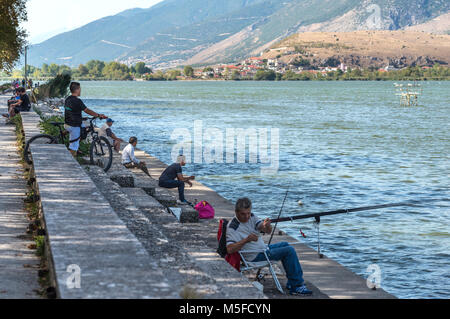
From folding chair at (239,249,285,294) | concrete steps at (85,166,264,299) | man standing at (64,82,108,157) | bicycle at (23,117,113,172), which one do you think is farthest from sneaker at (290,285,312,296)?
bicycle at (23,117,113,172)

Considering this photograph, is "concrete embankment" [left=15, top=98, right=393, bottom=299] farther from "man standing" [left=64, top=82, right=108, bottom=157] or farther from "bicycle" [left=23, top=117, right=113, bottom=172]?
"bicycle" [left=23, top=117, right=113, bottom=172]

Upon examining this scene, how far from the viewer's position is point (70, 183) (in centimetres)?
948

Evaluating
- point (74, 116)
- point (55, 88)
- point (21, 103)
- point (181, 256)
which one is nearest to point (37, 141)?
point (74, 116)

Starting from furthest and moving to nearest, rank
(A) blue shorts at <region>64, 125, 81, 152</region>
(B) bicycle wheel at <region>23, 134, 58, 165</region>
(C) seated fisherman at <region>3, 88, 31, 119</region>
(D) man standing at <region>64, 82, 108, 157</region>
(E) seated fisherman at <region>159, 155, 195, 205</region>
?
1. (C) seated fisherman at <region>3, 88, 31, 119</region>
2. (E) seated fisherman at <region>159, 155, 195, 205</region>
3. (B) bicycle wheel at <region>23, 134, 58, 165</region>
4. (A) blue shorts at <region>64, 125, 81, 152</region>
5. (D) man standing at <region>64, 82, 108, 157</region>

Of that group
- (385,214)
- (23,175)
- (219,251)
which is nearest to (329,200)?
Answer: (385,214)

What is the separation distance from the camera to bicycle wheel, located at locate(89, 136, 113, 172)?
14.9 metres

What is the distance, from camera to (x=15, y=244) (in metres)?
8.34

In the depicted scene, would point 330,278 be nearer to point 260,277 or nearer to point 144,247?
point 260,277

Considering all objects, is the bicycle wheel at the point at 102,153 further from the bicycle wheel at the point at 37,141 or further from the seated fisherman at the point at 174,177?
the seated fisherman at the point at 174,177

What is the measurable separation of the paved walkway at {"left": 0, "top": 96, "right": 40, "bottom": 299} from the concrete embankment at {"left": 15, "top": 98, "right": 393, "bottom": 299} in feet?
1.94

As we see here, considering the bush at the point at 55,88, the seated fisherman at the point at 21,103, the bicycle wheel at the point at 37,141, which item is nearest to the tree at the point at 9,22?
the seated fisherman at the point at 21,103

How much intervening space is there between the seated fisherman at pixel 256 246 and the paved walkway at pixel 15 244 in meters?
2.49
